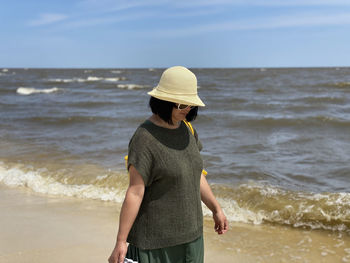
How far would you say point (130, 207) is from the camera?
1690mm

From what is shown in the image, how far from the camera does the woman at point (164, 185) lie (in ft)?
5.54

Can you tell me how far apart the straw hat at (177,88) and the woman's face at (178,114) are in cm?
6

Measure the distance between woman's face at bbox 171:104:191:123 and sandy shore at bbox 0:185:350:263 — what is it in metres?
2.05

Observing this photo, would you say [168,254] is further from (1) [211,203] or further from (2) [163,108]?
(2) [163,108]

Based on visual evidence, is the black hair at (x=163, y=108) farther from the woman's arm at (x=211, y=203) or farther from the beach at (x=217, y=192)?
the beach at (x=217, y=192)

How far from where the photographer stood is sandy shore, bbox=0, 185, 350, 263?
352 cm

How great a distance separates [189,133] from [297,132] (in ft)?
30.8

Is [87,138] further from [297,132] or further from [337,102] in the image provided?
[337,102]

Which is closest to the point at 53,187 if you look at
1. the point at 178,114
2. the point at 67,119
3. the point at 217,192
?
the point at 217,192

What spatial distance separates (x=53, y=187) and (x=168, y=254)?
14.0 feet

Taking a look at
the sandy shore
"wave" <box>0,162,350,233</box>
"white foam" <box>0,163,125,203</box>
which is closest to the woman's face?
the sandy shore

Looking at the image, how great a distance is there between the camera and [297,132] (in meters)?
10.7

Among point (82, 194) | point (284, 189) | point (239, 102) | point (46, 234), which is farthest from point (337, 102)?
point (46, 234)

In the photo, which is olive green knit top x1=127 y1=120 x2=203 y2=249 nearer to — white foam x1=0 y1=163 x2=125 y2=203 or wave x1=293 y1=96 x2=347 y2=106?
white foam x1=0 y1=163 x2=125 y2=203
